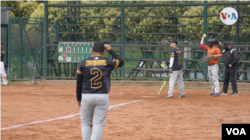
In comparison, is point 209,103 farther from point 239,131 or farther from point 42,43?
point 42,43

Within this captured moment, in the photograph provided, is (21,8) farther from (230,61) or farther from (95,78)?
(95,78)

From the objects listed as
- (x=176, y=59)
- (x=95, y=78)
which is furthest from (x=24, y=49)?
(x=95, y=78)

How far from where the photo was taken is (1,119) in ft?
29.9

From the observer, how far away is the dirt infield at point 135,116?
749 centimetres

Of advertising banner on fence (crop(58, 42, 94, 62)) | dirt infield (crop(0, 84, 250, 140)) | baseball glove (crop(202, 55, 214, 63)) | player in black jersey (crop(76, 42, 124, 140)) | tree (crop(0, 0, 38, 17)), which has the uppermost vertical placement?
tree (crop(0, 0, 38, 17))

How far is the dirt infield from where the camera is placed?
7.49m

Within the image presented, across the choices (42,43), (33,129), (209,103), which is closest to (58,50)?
(42,43)

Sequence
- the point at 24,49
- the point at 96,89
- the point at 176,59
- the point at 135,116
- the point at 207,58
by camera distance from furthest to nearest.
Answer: the point at 24,49
the point at 207,58
the point at 176,59
the point at 135,116
the point at 96,89

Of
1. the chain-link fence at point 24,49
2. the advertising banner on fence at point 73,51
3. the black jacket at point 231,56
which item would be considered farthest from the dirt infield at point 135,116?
the chain-link fence at point 24,49

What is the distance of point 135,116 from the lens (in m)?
9.56

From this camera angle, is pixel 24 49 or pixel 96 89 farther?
pixel 24 49

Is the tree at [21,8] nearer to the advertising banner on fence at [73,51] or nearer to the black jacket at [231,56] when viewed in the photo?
the advertising banner on fence at [73,51]

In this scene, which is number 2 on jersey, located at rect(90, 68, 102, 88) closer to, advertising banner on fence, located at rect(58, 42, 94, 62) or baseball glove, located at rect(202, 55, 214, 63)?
baseball glove, located at rect(202, 55, 214, 63)

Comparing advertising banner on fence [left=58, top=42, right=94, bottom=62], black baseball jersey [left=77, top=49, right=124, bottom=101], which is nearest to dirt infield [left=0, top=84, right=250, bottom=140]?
black baseball jersey [left=77, top=49, right=124, bottom=101]
